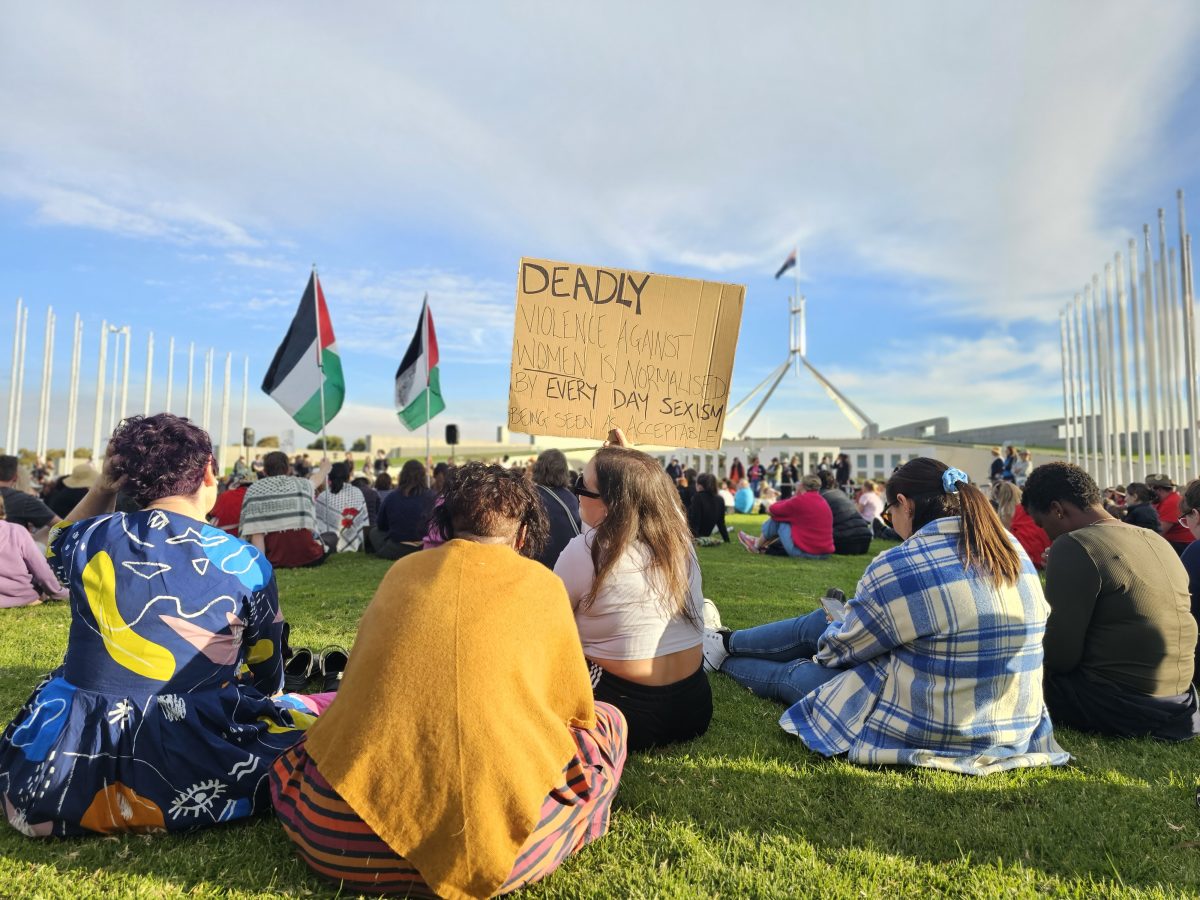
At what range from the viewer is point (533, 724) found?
2371 mm

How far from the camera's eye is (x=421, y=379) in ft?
50.7

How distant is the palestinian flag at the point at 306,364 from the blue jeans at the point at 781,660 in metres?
10.0

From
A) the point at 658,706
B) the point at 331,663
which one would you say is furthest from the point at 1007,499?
the point at 331,663

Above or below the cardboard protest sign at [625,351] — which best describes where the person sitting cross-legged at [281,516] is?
below

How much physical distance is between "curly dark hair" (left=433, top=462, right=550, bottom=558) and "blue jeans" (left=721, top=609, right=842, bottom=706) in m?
2.20

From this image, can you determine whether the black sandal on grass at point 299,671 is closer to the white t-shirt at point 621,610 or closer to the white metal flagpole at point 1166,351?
the white t-shirt at point 621,610

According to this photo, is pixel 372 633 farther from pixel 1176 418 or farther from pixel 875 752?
pixel 1176 418

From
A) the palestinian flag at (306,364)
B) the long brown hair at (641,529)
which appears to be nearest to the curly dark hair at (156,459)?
the long brown hair at (641,529)

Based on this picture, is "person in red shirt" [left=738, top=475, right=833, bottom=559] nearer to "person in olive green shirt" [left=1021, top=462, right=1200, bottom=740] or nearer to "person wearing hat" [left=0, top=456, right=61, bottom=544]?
"person in olive green shirt" [left=1021, top=462, right=1200, bottom=740]

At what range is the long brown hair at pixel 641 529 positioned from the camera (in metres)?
3.40

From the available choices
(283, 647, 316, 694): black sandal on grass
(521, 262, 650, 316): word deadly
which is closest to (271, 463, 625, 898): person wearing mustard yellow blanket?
(283, 647, 316, 694): black sandal on grass

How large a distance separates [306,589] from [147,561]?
602cm

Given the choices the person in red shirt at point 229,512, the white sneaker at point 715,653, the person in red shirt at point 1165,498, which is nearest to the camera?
the white sneaker at point 715,653

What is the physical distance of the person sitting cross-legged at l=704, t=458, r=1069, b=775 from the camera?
328 cm
